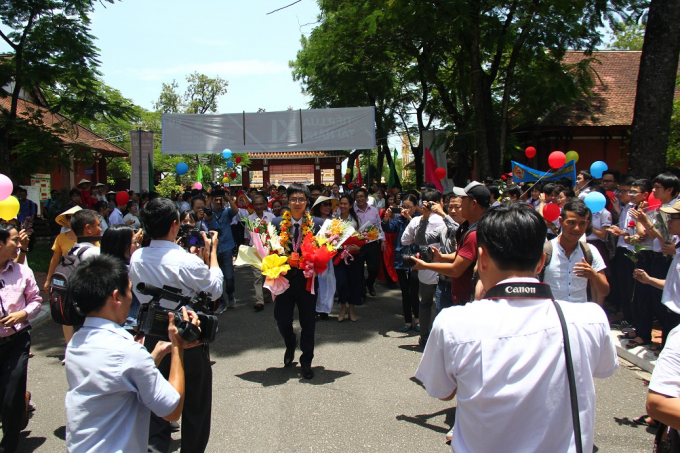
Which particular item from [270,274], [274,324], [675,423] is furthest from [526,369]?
[274,324]

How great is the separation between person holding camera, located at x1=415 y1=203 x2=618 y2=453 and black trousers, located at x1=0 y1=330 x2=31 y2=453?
320cm

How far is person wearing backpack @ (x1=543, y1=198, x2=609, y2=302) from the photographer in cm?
396

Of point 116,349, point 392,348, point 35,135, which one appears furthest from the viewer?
point 35,135

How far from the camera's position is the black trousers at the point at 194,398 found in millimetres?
3168

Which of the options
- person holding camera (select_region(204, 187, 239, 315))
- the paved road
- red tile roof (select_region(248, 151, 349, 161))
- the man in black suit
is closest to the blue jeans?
person holding camera (select_region(204, 187, 239, 315))

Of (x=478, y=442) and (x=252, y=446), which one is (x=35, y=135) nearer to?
(x=252, y=446)

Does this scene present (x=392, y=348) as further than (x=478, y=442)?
Yes

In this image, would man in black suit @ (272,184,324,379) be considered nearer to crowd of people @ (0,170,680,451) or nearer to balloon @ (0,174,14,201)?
crowd of people @ (0,170,680,451)

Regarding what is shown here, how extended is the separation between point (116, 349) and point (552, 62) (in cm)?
1387

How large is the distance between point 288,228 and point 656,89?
697 cm

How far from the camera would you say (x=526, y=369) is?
5.51 ft

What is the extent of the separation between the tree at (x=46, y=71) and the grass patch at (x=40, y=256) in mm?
2071

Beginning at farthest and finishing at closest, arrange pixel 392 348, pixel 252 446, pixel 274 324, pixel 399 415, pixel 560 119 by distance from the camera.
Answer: pixel 560 119
pixel 274 324
pixel 392 348
pixel 399 415
pixel 252 446

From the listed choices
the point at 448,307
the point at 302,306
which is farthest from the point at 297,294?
the point at 448,307
